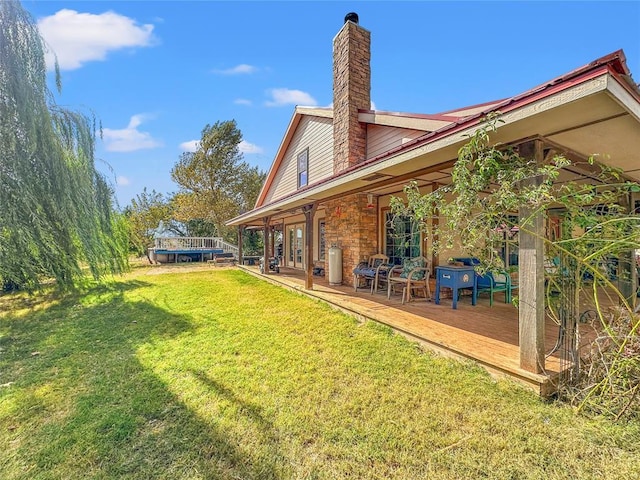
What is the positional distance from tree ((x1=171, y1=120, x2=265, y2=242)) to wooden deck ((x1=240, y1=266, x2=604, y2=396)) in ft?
65.4

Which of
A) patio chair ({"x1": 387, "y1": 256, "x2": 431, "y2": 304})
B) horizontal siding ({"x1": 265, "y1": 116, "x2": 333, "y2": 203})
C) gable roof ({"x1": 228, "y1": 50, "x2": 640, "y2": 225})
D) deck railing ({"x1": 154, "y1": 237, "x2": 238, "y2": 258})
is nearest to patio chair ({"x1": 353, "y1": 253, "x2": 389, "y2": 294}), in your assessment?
patio chair ({"x1": 387, "y1": 256, "x2": 431, "y2": 304})

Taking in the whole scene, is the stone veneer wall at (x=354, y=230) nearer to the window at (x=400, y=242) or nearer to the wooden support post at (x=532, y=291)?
the window at (x=400, y=242)

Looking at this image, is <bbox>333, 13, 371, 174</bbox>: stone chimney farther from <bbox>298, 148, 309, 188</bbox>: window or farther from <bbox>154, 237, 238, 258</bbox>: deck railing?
<bbox>154, 237, 238, 258</bbox>: deck railing

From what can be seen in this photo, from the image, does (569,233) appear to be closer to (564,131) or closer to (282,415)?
(564,131)

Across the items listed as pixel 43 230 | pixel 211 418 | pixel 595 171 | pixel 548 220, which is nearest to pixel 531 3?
pixel 595 171

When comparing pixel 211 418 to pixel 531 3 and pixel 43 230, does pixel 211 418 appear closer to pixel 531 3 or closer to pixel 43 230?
pixel 43 230

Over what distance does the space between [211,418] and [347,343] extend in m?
2.10

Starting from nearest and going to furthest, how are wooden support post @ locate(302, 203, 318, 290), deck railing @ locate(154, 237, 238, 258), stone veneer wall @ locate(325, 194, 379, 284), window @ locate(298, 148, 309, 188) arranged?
wooden support post @ locate(302, 203, 318, 290), stone veneer wall @ locate(325, 194, 379, 284), window @ locate(298, 148, 309, 188), deck railing @ locate(154, 237, 238, 258)

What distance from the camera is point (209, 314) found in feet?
21.2

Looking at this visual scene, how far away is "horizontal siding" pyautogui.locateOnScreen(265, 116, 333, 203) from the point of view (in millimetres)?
10107

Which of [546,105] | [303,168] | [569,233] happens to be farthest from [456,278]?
[303,168]

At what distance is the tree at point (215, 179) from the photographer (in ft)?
80.4

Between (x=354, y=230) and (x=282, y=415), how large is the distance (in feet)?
18.4

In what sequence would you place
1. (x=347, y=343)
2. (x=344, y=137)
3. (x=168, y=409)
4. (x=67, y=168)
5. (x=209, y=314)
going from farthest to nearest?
(x=344, y=137) < (x=209, y=314) < (x=67, y=168) < (x=347, y=343) < (x=168, y=409)
